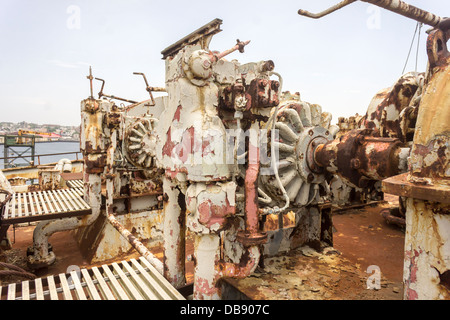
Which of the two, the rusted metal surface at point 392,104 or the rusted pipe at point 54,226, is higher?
the rusted metal surface at point 392,104

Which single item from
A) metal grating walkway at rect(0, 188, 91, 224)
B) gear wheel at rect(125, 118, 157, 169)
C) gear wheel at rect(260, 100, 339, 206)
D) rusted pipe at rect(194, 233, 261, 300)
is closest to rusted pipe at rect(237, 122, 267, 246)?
rusted pipe at rect(194, 233, 261, 300)

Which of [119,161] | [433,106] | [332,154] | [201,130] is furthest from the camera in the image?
[119,161]

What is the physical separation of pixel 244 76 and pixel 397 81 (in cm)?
257

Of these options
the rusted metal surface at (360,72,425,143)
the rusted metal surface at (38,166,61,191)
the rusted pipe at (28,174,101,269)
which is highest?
the rusted metal surface at (360,72,425,143)

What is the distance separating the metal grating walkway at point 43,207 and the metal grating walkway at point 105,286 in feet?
5.54

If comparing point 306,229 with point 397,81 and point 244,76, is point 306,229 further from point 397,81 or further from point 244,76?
point 397,81

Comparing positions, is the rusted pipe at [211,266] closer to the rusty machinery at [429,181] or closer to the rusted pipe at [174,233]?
the rusted pipe at [174,233]

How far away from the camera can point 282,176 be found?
2553mm

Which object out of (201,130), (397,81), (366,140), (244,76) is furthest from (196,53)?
(397,81)

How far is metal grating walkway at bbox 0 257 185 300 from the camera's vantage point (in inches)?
82.7

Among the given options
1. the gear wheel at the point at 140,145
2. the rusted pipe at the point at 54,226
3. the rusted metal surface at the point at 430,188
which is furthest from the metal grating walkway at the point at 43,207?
the rusted metal surface at the point at 430,188

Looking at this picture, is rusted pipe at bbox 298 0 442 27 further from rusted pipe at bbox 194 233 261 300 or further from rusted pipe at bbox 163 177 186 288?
rusted pipe at bbox 163 177 186 288

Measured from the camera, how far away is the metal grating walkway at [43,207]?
12.6ft

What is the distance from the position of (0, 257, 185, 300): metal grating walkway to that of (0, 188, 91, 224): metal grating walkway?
5.54 ft
